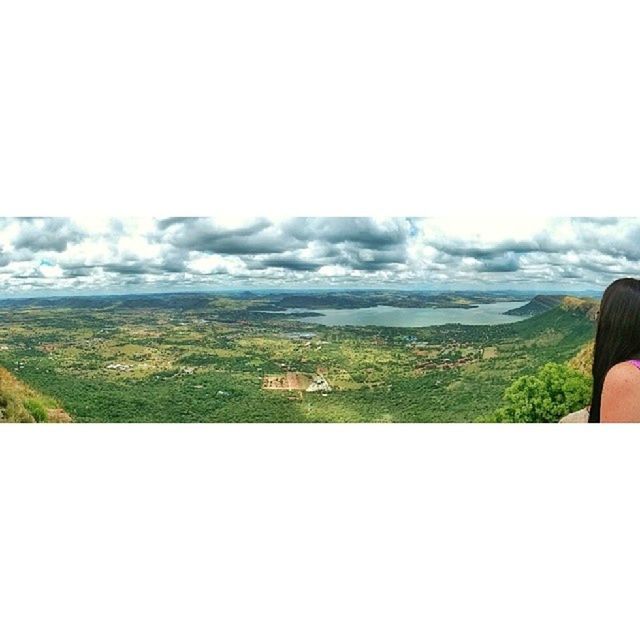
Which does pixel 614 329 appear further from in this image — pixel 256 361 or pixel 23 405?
pixel 23 405

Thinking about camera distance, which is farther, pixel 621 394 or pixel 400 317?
pixel 400 317

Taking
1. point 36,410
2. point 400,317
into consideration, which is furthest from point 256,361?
point 36,410

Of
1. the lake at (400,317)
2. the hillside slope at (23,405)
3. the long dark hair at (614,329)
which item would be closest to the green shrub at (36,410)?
the hillside slope at (23,405)

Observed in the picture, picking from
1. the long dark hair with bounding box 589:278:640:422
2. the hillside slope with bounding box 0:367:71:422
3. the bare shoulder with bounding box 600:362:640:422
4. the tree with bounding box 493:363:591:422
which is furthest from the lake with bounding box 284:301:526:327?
the hillside slope with bounding box 0:367:71:422

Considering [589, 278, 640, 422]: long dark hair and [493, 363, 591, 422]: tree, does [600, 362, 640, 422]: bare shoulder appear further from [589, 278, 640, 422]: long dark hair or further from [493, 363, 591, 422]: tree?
[493, 363, 591, 422]: tree

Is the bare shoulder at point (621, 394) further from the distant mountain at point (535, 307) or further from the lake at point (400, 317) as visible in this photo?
the lake at point (400, 317)
